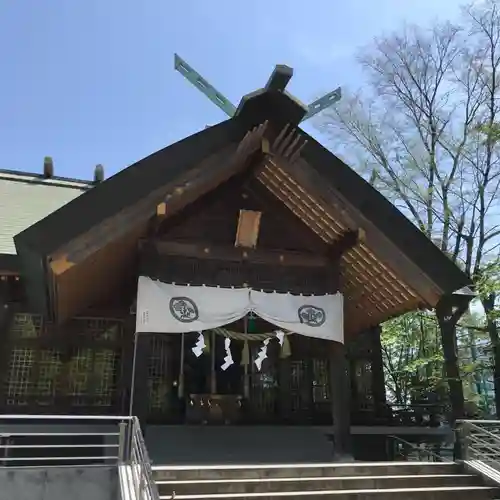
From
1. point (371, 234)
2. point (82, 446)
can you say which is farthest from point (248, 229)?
point (82, 446)

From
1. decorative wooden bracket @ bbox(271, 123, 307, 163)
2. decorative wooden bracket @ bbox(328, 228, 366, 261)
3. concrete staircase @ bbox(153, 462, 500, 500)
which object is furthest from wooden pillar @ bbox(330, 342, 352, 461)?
decorative wooden bracket @ bbox(271, 123, 307, 163)

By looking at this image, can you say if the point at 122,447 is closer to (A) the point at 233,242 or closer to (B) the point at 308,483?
(B) the point at 308,483

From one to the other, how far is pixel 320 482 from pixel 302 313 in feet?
9.51

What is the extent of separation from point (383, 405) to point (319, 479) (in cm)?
630

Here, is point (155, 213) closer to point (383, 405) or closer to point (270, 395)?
point (270, 395)

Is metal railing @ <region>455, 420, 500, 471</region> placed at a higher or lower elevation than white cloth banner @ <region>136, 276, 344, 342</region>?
lower

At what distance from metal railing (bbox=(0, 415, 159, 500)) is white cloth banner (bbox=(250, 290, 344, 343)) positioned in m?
2.76

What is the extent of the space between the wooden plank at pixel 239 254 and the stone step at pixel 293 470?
10.8 feet

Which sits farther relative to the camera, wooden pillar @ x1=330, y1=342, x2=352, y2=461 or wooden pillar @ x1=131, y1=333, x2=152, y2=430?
wooden pillar @ x1=330, y1=342, x2=352, y2=461

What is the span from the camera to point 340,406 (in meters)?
8.12

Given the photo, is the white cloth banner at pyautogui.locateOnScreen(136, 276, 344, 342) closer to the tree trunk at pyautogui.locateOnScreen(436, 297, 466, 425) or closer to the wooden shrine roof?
the wooden shrine roof

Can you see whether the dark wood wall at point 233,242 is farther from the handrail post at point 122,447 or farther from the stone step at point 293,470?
the stone step at point 293,470

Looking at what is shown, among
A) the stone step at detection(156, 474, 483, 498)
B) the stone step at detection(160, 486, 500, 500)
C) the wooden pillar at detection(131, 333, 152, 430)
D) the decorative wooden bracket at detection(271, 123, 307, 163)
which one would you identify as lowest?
the stone step at detection(160, 486, 500, 500)

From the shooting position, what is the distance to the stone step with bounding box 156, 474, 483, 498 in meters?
5.66
